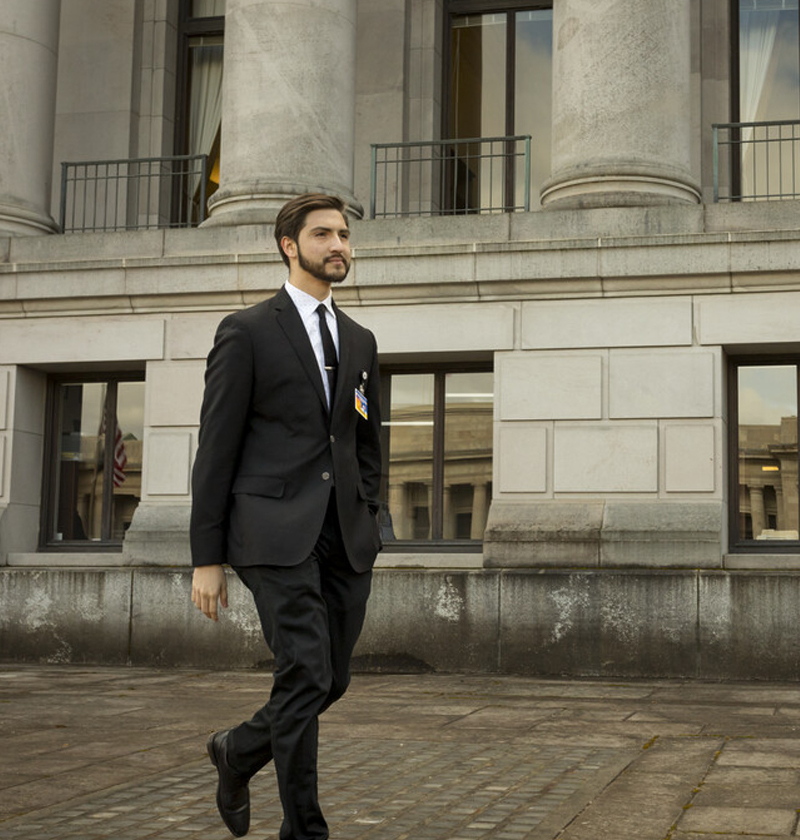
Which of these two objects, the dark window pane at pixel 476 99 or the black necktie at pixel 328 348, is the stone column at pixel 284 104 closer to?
the dark window pane at pixel 476 99

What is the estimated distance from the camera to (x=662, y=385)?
1388cm

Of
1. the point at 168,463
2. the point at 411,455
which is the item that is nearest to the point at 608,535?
the point at 411,455

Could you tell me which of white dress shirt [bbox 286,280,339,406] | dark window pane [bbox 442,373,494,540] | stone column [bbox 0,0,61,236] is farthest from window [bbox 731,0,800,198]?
white dress shirt [bbox 286,280,339,406]

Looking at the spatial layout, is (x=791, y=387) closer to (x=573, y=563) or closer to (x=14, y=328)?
(x=573, y=563)

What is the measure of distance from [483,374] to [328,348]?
33.0 feet

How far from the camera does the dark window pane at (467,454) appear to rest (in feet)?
49.6

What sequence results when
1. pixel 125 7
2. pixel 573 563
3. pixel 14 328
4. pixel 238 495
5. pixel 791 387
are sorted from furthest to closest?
pixel 125 7 → pixel 14 328 → pixel 791 387 → pixel 573 563 → pixel 238 495

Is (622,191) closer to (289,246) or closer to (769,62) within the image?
(769,62)

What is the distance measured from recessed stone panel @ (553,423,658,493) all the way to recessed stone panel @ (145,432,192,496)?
13.0ft

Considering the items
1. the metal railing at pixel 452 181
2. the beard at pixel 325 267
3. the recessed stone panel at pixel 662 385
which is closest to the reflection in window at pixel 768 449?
the recessed stone panel at pixel 662 385

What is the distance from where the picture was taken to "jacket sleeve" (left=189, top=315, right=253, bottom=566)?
492 cm

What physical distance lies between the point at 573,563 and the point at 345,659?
8.73m

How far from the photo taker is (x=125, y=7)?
19.5 metres

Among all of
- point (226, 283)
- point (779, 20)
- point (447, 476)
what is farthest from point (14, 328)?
point (779, 20)
